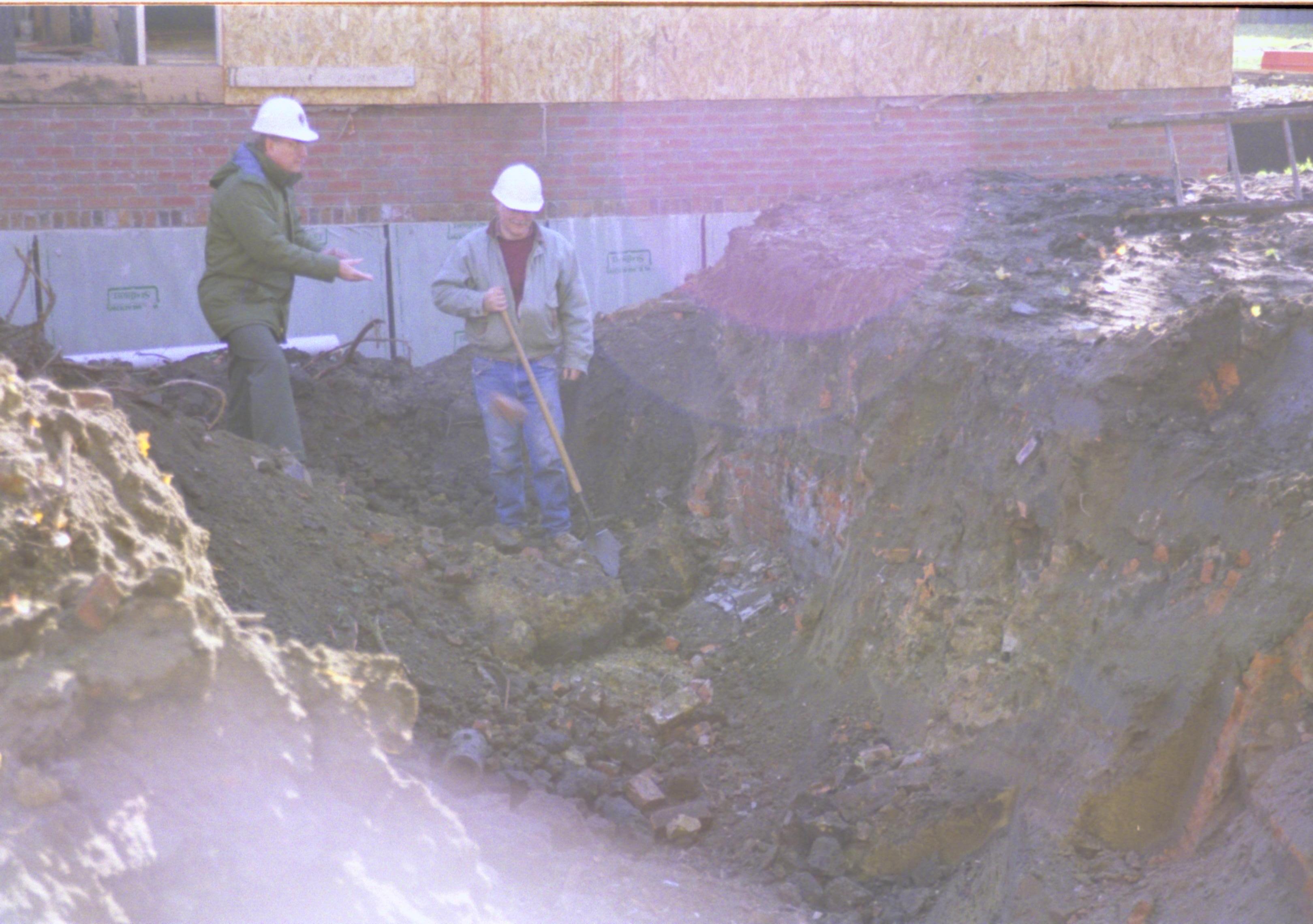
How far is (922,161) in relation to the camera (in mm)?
10508

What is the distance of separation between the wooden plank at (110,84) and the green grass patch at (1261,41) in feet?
25.7

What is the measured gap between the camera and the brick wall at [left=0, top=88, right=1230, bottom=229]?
29.7ft

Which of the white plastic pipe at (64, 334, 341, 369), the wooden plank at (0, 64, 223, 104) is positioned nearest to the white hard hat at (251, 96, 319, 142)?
the white plastic pipe at (64, 334, 341, 369)

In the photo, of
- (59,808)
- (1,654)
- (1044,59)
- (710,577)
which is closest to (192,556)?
(1,654)

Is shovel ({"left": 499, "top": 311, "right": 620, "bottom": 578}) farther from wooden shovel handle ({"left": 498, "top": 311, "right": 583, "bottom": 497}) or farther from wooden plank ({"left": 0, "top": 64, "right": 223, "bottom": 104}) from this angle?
wooden plank ({"left": 0, "top": 64, "right": 223, "bottom": 104})

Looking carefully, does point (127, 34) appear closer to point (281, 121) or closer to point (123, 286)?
point (123, 286)

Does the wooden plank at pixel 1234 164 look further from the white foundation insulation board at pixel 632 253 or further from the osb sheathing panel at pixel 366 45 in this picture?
the osb sheathing panel at pixel 366 45

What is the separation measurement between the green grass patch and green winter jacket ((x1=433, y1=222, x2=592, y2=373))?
16.6ft

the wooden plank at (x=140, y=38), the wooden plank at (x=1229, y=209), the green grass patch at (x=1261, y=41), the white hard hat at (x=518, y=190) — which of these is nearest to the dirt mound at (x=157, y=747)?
the white hard hat at (x=518, y=190)

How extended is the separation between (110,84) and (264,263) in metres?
3.90

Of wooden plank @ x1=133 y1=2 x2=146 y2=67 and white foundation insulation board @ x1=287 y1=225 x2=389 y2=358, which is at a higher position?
wooden plank @ x1=133 y1=2 x2=146 y2=67

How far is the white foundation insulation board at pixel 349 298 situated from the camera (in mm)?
9289

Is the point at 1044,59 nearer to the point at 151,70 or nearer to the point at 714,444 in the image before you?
the point at 714,444

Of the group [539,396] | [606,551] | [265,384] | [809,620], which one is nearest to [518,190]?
[539,396]
